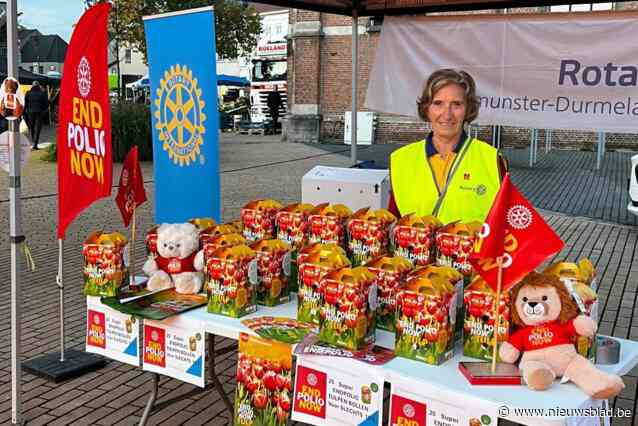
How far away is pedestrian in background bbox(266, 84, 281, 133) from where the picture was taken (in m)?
28.3

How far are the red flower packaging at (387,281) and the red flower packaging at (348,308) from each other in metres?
0.10

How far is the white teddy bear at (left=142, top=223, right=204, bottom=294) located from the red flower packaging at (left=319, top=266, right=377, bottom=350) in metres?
0.89

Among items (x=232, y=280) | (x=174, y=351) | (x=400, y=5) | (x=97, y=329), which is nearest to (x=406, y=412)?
(x=232, y=280)

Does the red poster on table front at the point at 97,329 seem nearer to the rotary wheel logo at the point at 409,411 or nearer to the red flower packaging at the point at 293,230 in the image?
the red flower packaging at the point at 293,230

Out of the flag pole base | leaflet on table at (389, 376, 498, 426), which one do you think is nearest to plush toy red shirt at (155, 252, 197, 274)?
leaflet on table at (389, 376, 498, 426)

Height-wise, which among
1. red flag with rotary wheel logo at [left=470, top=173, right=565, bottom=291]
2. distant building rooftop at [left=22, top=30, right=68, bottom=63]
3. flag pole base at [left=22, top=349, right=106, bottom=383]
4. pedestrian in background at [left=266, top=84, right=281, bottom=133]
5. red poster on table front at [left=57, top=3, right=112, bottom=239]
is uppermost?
distant building rooftop at [left=22, top=30, right=68, bottom=63]

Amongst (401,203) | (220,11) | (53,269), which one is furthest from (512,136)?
(401,203)

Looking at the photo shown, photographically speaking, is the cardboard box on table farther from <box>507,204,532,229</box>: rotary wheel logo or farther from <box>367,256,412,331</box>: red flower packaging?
<box>507,204,532,229</box>: rotary wheel logo

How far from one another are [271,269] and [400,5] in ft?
11.0

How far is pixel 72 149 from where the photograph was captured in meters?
3.91

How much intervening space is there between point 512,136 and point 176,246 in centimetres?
2001

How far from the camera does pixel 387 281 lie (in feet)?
8.52

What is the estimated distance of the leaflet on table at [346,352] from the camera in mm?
2391

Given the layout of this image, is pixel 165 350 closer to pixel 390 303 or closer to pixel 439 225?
pixel 390 303
